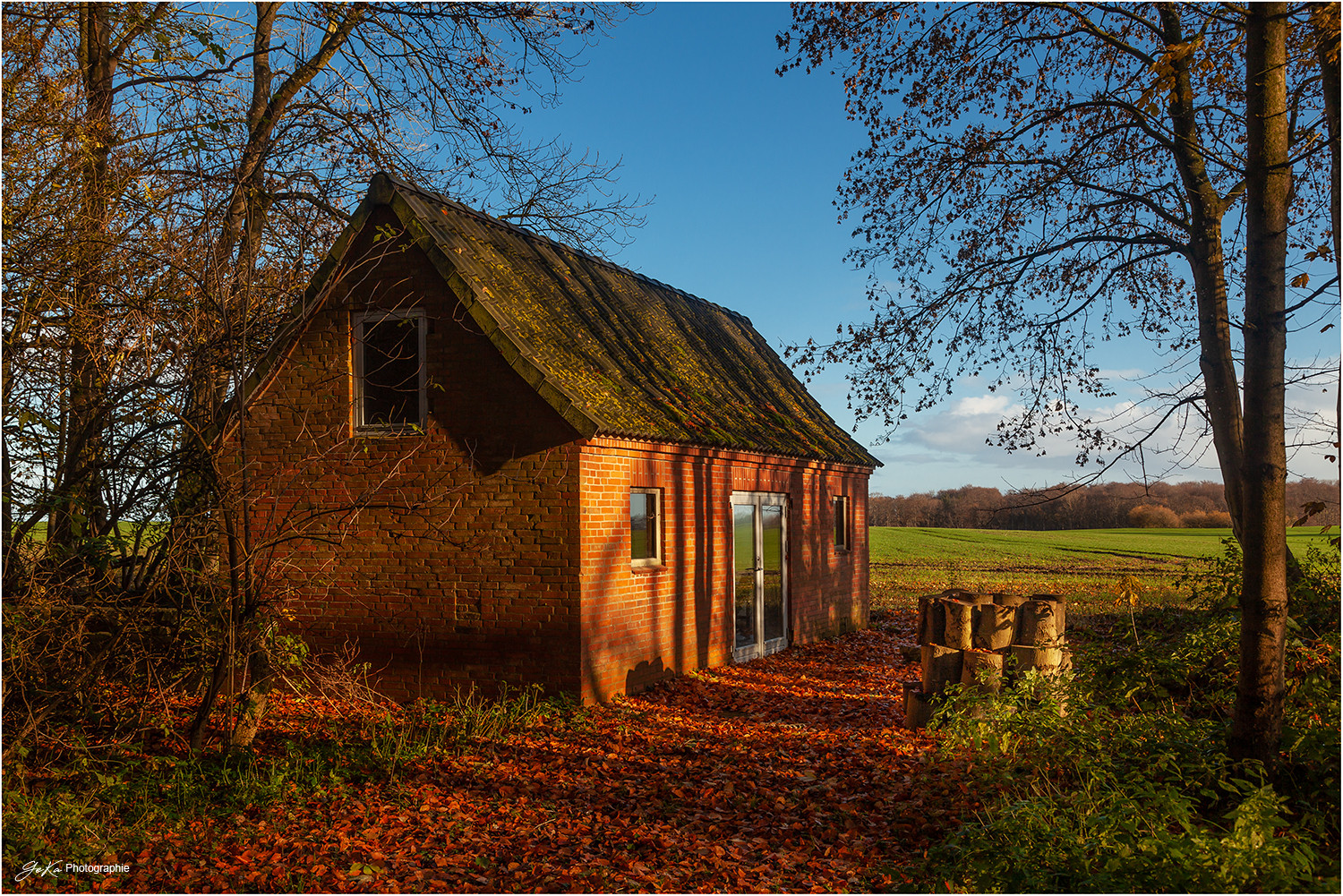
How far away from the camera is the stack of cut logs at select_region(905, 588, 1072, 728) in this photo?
10.0 m

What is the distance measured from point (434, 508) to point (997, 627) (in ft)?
23.5

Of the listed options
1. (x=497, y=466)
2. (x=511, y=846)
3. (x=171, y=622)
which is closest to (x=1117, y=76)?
(x=497, y=466)

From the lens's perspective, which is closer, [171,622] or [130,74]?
[171,622]

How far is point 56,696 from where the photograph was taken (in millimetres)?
8344

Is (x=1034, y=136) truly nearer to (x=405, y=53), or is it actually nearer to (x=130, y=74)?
(x=405, y=53)

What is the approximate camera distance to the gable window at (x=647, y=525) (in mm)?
12594

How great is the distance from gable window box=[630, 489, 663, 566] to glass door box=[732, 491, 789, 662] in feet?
7.52

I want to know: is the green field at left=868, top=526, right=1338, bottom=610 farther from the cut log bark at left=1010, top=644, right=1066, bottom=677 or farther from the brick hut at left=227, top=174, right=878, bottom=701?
the brick hut at left=227, top=174, right=878, bottom=701

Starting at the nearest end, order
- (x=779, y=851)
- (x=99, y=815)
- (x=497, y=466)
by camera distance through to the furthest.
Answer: (x=779, y=851), (x=99, y=815), (x=497, y=466)

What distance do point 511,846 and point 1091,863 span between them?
410cm

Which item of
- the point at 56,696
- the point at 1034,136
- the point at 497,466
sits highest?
the point at 1034,136

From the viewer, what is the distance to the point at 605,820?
735cm

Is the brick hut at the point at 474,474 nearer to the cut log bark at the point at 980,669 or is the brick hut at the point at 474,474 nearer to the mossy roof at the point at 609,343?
the mossy roof at the point at 609,343

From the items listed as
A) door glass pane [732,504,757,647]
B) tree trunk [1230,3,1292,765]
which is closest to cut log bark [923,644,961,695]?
tree trunk [1230,3,1292,765]
